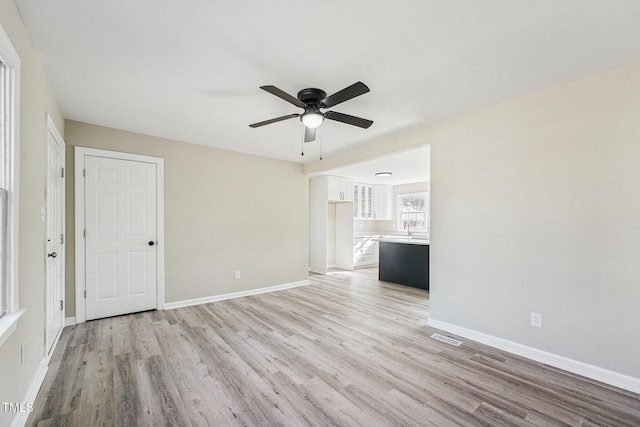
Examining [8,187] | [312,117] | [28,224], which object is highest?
[312,117]

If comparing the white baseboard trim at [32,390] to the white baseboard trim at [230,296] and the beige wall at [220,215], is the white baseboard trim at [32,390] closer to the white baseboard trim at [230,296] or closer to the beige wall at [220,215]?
the beige wall at [220,215]

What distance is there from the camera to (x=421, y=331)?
10.4 ft

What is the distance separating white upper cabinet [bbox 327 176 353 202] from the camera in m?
6.48

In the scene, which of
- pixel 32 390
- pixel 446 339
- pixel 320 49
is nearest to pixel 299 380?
pixel 446 339

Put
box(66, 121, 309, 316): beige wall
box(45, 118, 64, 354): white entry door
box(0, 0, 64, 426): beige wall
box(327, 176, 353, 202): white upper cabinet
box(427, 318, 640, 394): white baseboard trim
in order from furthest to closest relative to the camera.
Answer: box(327, 176, 353, 202): white upper cabinet, box(66, 121, 309, 316): beige wall, box(45, 118, 64, 354): white entry door, box(427, 318, 640, 394): white baseboard trim, box(0, 0, 64, 426): beige wall

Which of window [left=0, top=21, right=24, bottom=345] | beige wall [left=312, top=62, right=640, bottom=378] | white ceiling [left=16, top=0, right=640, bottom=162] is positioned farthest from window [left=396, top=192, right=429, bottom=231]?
window [left=0, top=21, right=24, bottom=345]

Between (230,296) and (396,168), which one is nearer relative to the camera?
(230,296)

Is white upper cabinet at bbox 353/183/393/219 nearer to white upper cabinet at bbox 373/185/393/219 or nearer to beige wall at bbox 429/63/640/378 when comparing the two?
white upper cabinet at bbox 373/185/393/219

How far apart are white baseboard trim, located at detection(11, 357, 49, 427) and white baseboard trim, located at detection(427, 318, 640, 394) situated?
354cm

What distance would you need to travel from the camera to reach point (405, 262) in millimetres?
5430

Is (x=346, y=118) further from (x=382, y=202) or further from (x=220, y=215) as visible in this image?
(x=382, y=202)

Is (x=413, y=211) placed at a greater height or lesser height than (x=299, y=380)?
greater

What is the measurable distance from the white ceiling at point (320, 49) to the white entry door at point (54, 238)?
558 mm

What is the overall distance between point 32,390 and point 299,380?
1833 millimetres
